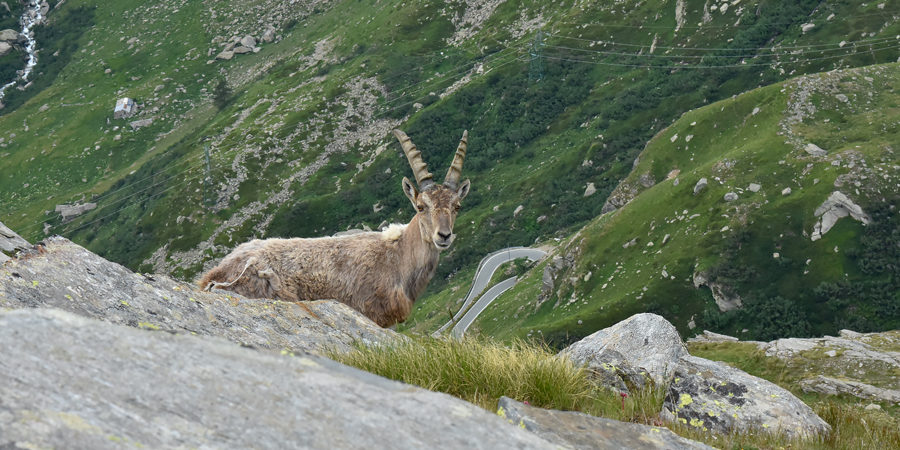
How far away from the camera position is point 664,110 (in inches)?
5984

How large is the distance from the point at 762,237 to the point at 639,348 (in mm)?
85207

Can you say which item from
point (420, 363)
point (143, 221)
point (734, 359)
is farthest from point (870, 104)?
point (143, 221)

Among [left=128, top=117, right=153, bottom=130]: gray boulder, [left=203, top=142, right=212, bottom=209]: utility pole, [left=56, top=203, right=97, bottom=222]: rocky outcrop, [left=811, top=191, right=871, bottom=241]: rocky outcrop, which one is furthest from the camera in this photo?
[left=128, top=117, right=153, bottom=130]: gray boulder

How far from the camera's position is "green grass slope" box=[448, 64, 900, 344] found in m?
84.4

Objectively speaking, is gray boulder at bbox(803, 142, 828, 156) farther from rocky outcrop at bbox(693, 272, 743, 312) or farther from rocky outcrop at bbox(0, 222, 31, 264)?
rocky outcrop at bbox(0, 222, 31, 264)

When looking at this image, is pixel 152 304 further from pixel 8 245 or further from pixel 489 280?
pixel 489 280

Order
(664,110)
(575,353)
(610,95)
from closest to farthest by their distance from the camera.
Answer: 1. (575,353)
2. (664,110)
3. (610,95)

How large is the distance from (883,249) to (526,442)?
97118 mm

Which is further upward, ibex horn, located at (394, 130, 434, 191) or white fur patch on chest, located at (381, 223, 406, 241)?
ibex horn, located at (394, 130, 434, 191)

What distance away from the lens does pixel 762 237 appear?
9012 centimetres

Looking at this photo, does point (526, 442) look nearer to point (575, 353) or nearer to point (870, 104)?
point (575, 353)

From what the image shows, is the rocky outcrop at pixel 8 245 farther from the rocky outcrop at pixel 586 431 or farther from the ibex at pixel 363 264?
the rocky outcrop at pixel 586 431

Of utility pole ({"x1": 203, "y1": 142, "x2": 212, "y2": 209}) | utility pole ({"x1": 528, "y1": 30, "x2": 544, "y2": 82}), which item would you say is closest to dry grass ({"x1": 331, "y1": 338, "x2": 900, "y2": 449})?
utility pole ({"x1": 203, "y1": 142, "x2": 212, "y2": 209})

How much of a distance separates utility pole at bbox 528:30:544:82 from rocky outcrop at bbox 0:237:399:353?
556 feet
